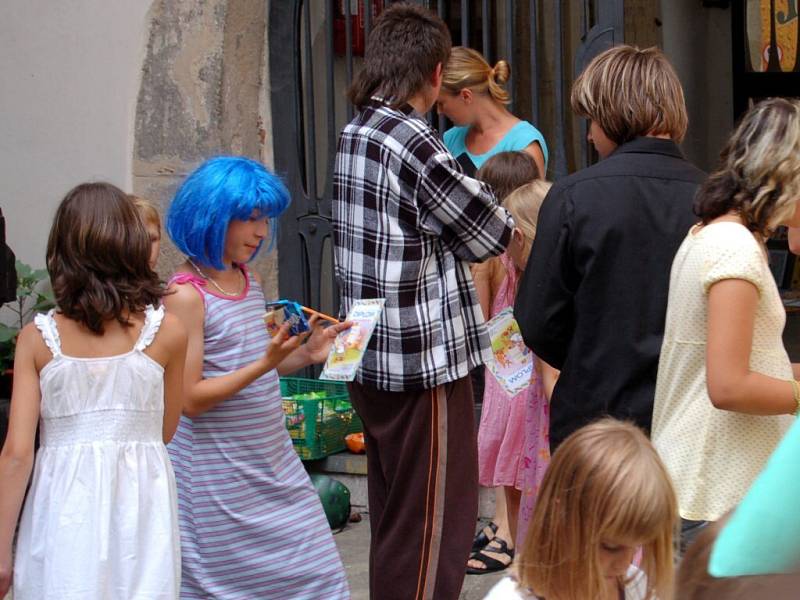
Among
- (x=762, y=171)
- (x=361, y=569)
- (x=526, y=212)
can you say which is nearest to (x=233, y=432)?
(x=526, y=212)

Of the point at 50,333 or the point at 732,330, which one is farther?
the point at 50,333

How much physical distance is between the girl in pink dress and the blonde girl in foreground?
5.23ft

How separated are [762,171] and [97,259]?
4.86 feet

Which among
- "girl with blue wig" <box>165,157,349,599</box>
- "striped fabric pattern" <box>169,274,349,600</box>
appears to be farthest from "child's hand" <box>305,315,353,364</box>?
"striped fabric pattern" <box>169,274,349,600</box>

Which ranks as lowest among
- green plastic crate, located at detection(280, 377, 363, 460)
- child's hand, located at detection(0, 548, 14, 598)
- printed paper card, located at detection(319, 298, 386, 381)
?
green plastic crate, located at detection(280, 377, 363, 460)

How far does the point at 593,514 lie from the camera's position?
206cm

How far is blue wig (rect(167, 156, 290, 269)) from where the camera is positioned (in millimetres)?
3324

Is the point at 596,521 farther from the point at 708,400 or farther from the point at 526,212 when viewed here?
the point at 526,212

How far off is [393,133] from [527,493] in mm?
1232

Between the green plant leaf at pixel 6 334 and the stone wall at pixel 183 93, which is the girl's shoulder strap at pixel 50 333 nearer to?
the green plant leaf at pixel 6 334

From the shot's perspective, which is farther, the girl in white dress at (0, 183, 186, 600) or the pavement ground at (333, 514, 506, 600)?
the pavement ground at (333, 514, 506, 600)

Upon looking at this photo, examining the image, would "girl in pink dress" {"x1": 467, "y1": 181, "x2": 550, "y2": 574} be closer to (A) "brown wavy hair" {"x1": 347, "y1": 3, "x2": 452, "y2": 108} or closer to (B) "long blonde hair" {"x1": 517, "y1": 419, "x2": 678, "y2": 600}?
(A) "brown wavy hair" {"x1": 347, "y1": 3, "x2": 452, "y2": 108}

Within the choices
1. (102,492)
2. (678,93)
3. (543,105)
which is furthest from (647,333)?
(543,105)

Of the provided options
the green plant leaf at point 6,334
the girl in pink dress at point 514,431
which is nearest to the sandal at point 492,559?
the girl in pink dress at point 514,431
